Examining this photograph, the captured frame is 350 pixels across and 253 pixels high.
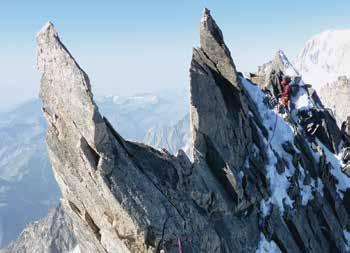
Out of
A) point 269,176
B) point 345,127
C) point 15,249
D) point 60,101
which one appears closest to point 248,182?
point 269,176

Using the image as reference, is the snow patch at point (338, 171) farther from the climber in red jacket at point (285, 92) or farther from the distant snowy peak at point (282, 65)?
the distant snowy peak at point (282, 65)

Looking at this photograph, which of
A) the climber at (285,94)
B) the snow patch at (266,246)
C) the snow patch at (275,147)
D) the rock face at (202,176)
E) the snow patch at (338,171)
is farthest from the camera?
the climber at (285,94)

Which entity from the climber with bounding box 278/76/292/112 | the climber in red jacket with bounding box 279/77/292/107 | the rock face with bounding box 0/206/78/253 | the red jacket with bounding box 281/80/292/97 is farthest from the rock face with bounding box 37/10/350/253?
the rock face with bounding box 0/206/78/253

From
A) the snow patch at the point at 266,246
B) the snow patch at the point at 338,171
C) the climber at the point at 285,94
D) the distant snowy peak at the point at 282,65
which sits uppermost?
the distant snowy peak at the point at 282,65

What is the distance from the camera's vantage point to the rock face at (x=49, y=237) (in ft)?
536

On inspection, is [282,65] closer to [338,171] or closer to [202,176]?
[338,171]

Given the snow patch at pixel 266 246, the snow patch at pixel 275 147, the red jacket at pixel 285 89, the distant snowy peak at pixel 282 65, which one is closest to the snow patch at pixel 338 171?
the red jacket at pixel 285 89

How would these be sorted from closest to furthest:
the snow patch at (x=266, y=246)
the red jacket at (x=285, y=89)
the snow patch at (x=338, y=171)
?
the snow patch at (x=266, y=246)
the snow patch at (x=338, y=171)
the red jacket at (x=285, y=89)

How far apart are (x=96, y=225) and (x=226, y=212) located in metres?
9.69

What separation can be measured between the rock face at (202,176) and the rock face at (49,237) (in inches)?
4801

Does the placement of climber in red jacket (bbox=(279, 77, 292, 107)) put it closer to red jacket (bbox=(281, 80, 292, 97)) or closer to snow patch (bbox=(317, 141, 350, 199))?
red jacket (bbox=(281, 80, 292, 97))

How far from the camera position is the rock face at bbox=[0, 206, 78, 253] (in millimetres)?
163375

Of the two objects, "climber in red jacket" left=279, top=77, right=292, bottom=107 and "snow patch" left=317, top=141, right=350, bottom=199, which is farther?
"climber in red jacket" left=279, top=77, right=292, bottom=107

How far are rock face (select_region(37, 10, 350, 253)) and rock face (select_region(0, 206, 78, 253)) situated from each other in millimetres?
121949
